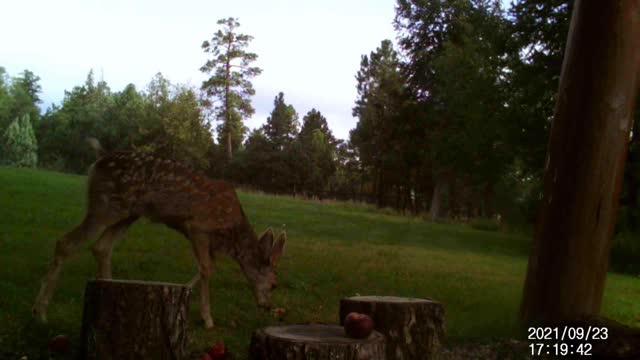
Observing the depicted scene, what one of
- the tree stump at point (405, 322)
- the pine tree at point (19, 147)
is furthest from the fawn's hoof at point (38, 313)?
the pine tree at point (19, 147)

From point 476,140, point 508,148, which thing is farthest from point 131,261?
point 476,140

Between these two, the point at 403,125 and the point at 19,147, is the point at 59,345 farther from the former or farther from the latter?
the point at 19,147

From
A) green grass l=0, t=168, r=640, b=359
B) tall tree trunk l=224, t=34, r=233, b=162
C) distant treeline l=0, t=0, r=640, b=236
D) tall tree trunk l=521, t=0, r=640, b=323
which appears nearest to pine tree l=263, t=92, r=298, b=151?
distant treeline l=0, t=0, r=640, b=236

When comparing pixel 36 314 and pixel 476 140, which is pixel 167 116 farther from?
pixel 36 314

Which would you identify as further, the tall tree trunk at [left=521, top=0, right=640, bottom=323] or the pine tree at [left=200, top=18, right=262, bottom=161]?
the pine tree at [left=200, top=18, right=262, bottom=161]

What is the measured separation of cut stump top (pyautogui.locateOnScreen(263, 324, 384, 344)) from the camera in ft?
18.9

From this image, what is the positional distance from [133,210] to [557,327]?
528 cm

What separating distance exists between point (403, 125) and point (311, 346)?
47.5 metres

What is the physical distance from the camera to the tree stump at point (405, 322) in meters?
7.07

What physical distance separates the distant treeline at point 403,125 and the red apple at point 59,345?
17847 mm

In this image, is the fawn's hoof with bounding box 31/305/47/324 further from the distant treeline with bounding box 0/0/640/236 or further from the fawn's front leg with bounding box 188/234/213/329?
the distant treeline with bounding box 0/0/640/236

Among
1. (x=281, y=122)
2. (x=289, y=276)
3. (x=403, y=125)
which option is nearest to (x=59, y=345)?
(x=289, y=276)

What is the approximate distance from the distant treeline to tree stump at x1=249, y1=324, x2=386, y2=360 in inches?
667

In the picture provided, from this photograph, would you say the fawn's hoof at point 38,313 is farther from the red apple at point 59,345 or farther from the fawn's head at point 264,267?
the fawn's head at point 264,267
